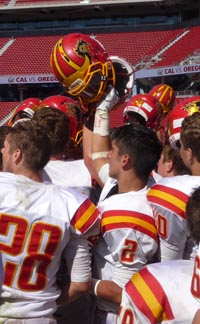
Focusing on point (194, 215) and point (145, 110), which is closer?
point (194, 215)

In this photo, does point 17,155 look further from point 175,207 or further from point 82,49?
point 82,49

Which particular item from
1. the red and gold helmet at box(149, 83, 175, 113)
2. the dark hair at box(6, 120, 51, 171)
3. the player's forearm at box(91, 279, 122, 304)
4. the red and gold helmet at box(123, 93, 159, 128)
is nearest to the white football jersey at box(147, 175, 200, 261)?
the player's forearm at box(91, 279, 122, 304)

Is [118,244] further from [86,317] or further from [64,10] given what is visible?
[64,10]

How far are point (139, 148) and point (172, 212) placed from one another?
13.0 inches

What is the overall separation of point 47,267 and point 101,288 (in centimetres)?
26

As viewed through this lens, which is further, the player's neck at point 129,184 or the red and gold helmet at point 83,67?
the red and gold helmet at point 83,67

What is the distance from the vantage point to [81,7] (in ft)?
70.2

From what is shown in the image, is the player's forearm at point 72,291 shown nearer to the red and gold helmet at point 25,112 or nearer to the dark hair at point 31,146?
the dark hair at point 31,146

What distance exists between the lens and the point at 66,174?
3.08 meters

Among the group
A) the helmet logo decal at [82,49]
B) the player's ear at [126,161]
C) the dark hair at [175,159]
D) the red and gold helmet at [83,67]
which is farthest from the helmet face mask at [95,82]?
the dark hair at [175,159]

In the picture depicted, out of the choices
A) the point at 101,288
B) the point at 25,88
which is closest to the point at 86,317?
the point at 101,288

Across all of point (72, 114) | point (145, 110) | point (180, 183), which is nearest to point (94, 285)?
point (180, 183)

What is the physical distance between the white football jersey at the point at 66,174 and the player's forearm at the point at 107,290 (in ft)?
2.13

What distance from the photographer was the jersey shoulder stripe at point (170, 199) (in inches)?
91.2
